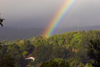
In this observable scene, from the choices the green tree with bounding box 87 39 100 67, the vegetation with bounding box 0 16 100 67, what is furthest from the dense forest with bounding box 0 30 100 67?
the green tree with bounding box 87 39 100 67

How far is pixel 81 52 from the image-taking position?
240 feet

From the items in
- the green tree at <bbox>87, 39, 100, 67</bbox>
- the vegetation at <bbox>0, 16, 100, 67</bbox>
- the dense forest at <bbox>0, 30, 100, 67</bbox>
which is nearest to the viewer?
the green tree at <bbox>87, 39, 100, 67</bbox>

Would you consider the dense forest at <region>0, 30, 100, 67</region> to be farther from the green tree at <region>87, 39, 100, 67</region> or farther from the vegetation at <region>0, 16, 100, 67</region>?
the green tree at <region>87, 39, 100, 67</region>

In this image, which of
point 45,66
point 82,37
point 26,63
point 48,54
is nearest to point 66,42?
point 82,37

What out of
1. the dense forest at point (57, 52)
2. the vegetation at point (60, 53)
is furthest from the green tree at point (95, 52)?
the dense forest at point (57, 52)

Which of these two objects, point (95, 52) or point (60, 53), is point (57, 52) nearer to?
point (60, 53)

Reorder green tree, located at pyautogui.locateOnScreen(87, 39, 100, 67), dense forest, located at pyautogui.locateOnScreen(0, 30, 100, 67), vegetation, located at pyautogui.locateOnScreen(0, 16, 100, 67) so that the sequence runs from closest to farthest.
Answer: green tree, located at pyautogui.locateOnScreen(87, 39, 100, 67) → vegetation, located at pyautogui.locateOnScreen(0, 16, 100, 67) → dense forest, located at pyautogui.locateOnScreen(0, 30, 100, 67)

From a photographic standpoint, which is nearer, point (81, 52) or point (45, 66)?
point (45, 66)

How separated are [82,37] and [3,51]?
50291 millimetres

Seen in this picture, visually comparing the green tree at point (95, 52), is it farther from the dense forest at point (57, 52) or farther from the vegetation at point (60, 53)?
the dense forest at point (57, 52)

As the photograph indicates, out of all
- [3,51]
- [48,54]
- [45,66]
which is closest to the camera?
[45,66]

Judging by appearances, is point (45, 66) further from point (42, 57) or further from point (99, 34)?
point (99, 34)

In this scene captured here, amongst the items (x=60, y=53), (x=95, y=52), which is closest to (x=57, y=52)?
(x=60, y=53)

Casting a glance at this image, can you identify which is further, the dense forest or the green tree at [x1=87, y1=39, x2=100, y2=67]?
the dense forest
